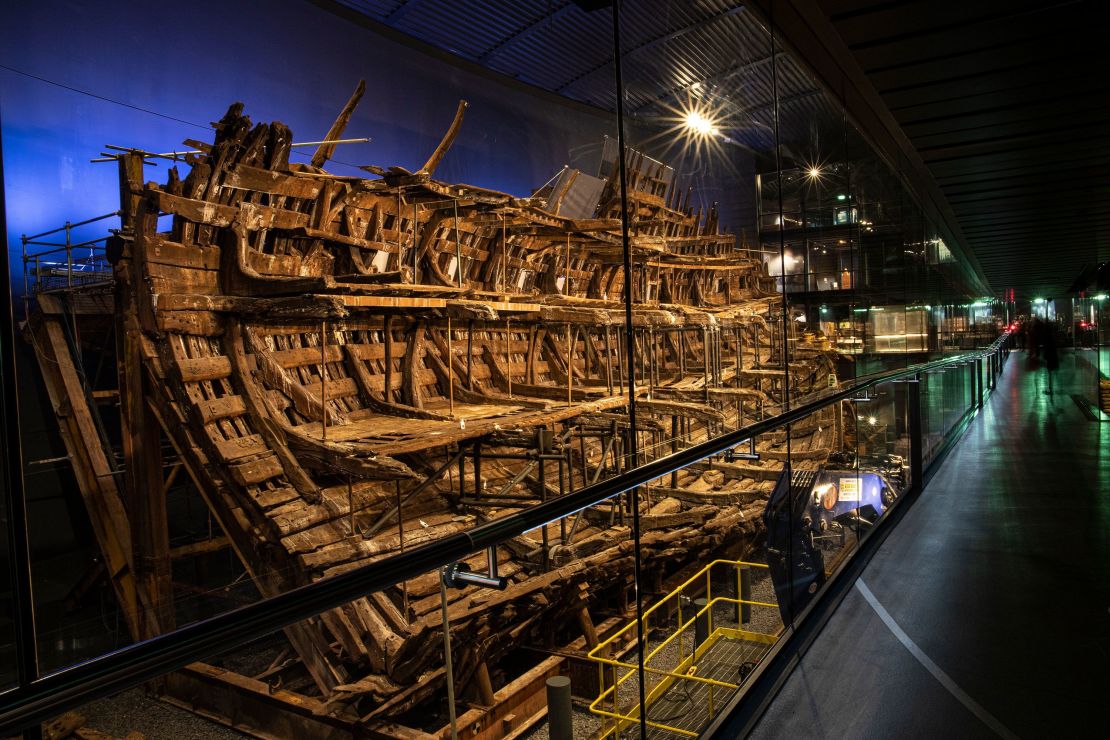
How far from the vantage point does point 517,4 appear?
7250 mm

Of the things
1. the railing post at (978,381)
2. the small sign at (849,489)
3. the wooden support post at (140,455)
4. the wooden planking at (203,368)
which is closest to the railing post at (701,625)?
the small sign at (849,489)

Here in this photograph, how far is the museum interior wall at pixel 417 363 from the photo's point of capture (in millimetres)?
3020

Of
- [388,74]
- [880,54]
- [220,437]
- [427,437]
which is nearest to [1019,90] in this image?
[880,54]

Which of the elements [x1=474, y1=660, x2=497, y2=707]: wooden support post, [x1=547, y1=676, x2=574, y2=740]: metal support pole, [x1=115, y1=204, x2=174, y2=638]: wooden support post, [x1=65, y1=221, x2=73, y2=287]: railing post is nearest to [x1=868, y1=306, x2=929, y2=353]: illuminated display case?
[x1=547, y1=676, x2=574, y2=740]: metal support pole

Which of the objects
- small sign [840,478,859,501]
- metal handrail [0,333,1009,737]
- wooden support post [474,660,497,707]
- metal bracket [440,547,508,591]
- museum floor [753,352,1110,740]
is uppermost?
metal handrail [0,333,1009,737]

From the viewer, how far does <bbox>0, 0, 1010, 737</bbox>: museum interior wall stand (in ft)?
9.91

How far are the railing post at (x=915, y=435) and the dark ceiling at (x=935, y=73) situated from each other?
1914 mm

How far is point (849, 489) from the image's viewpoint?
4.00 metres

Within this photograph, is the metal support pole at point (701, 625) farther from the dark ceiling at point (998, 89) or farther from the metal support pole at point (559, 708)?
the dark ceiling at point (998, 89)

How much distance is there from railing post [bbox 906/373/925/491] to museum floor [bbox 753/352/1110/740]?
199 millimetres

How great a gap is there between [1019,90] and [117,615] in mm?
5077

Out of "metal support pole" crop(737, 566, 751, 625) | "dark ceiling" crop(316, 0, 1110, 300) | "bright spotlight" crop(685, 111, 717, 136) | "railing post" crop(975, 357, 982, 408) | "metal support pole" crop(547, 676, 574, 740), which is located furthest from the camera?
"railing post" crop(975, 357, 982, 408)

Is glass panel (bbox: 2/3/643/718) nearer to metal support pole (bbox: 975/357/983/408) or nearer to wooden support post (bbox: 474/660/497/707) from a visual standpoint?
wooden support post (bbox: 474/660/497/707)

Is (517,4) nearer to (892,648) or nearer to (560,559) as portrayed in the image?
(560,559)
